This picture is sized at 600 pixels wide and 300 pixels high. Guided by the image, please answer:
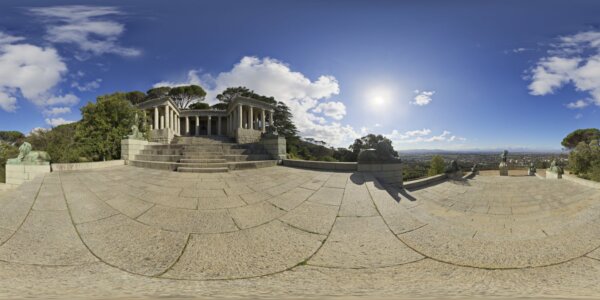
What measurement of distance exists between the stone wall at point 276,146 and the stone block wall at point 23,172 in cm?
699

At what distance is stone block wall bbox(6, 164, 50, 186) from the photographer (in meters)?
7.13

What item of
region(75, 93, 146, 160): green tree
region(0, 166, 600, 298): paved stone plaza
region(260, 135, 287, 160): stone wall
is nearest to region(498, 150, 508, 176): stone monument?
region(0, 166, 600, 298): paved stone plaza

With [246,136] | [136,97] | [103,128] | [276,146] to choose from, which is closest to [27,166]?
[103,128]

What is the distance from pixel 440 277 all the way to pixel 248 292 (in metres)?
1.92

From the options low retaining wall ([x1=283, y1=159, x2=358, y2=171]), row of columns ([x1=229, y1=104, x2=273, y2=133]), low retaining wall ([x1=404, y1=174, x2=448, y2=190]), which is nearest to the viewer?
low retaining wall ([x1=283, y1=159, x2=358, y2=171])

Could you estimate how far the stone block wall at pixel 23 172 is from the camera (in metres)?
7.13

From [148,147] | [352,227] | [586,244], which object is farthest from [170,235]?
[148,147]

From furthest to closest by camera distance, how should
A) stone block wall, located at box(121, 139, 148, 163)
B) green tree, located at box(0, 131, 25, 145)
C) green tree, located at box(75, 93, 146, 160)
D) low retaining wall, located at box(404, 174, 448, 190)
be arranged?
green tree, located at box(0, 131, 25, 145)
green tree, located at box(75, 93, 146, 160)
stone block wall, located at box(121, 139, 148, 163)
low retaining wall, located at box(404, 174, 448, 190)

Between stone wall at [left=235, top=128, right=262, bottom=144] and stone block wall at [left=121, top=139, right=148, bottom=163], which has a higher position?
stone wall at [left=235, top=128, right=262, bottom=144]

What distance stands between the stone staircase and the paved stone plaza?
2590 mm

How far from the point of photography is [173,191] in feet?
14.7

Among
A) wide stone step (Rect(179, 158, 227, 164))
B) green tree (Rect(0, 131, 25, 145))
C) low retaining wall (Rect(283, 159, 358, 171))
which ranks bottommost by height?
low retaining wall (Rect(283, 159, 358, 171))

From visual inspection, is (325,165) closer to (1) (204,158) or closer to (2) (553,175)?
(1) (204,158)

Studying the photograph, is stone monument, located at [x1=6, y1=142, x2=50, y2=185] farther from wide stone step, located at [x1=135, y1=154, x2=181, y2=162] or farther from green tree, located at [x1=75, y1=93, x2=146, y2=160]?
wide stone step, located at [x1=135, y1=154, x2=181, y2=162]
